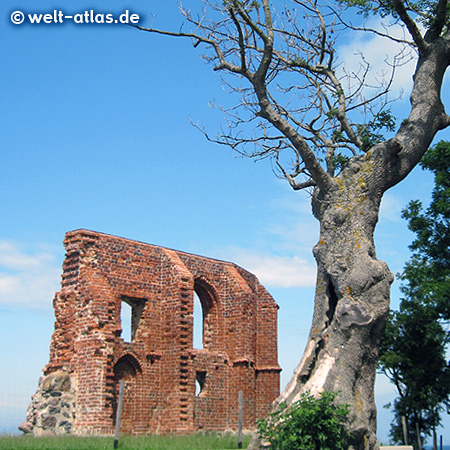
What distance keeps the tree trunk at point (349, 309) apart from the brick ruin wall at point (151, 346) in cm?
1112

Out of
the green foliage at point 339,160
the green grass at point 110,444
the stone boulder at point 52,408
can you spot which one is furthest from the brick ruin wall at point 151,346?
the green foliage at point 339,160

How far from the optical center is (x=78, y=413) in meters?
19.4

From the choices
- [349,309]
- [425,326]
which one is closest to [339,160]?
[349,309]

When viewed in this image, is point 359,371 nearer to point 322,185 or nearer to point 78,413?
point 322,185

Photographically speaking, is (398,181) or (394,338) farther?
(394,338)

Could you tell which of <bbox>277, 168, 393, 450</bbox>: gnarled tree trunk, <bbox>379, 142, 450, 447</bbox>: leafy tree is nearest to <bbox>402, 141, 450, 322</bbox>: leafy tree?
<bbox>379, 142, 450, 447</bbox>: leafy tree

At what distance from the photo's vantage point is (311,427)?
8.54 meters

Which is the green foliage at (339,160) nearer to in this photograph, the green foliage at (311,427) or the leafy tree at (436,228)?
the green foliage at (311,427)

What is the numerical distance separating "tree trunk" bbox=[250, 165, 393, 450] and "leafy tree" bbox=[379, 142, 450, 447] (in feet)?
36.0

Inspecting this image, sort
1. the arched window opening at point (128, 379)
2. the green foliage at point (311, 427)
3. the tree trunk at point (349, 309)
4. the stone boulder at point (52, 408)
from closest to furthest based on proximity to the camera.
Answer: the green foliage at point (311, 427)
the tree trunk at point (349, 309)
the stone boulder at point (52, 408)
the arched window opening at point (128, 379)

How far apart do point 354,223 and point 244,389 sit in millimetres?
15311

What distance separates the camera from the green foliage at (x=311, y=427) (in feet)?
27.7

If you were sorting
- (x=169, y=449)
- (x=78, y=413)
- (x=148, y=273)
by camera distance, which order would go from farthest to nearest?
(x=148, y=273), (x=78, y=413), (x=169, y=449)

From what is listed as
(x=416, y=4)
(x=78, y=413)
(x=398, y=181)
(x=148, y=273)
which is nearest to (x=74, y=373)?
(x=78, y=413)
